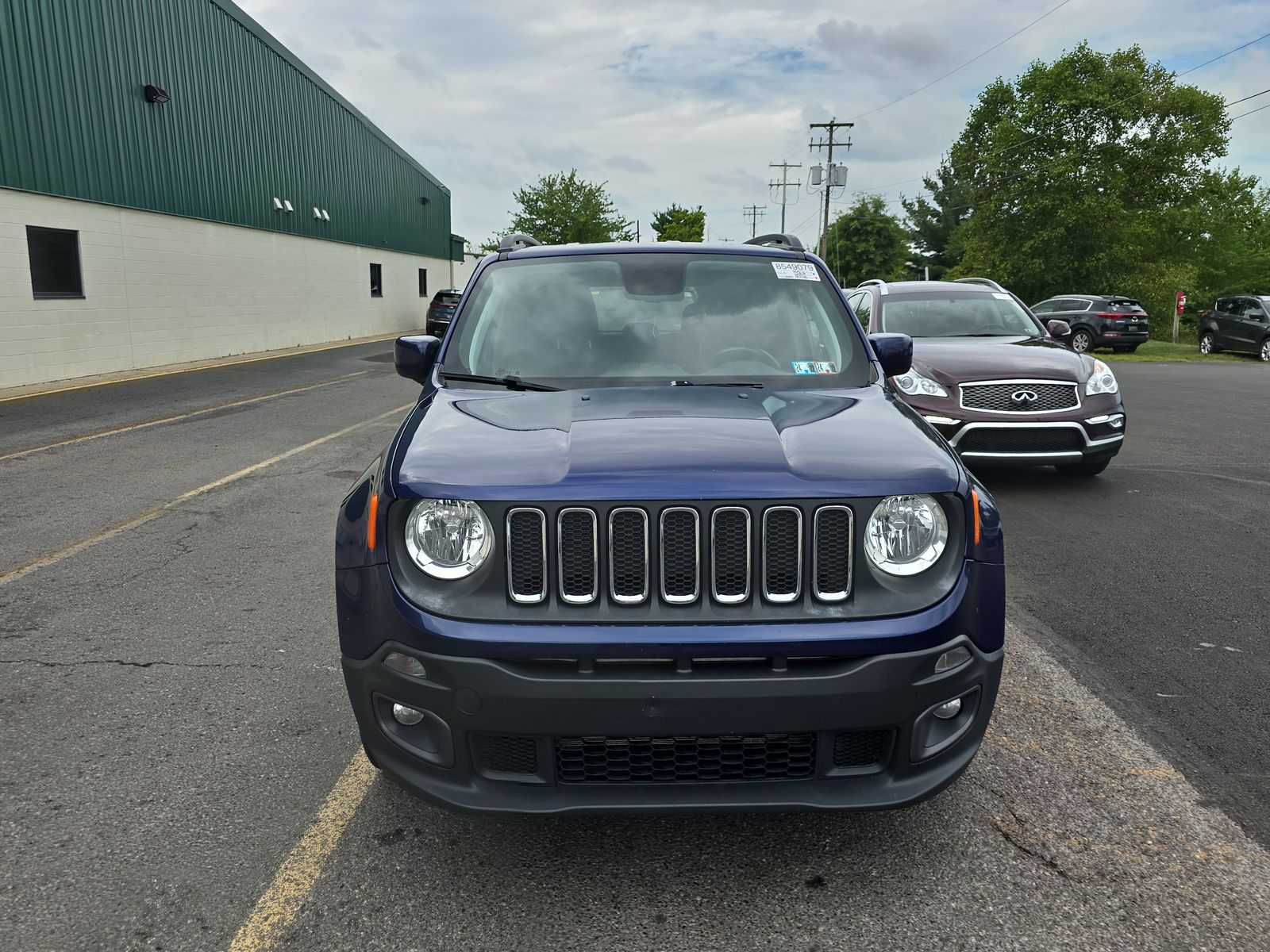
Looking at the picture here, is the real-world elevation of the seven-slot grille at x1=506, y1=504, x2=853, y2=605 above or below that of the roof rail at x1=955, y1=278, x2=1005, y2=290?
below

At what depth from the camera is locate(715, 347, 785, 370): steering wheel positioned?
3621 millimetres

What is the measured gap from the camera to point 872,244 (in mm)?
90250

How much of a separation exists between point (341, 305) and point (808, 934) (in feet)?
113

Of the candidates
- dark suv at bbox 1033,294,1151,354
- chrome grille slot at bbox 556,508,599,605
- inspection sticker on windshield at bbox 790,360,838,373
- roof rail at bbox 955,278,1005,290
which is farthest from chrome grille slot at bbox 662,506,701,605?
dark suv at bbox 1033,294,1151,354

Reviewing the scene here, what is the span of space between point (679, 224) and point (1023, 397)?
322ft

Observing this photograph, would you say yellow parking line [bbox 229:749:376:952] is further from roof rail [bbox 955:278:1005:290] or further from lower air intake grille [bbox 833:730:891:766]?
roof rail [bbox 955:278:1005:290]

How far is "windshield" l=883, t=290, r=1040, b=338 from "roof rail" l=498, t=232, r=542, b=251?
5364 millimetres

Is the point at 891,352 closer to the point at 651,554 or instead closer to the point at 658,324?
the point at 658,324

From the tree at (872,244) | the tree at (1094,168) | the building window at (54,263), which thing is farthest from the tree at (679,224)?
the building window at (54,263)

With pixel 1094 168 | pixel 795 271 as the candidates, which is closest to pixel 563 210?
pixel 1094 168

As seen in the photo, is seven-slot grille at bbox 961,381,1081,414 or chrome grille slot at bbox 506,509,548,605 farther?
seven-slot grille at bbox 961,381,1081,414

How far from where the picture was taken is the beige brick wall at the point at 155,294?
659 inches

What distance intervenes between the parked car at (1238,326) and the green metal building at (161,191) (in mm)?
27380

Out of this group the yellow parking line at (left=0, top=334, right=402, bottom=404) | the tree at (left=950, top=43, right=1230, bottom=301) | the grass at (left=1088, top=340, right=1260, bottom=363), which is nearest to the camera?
the yellow parking line at (left=0, top=334, right=402, bottom=404)
